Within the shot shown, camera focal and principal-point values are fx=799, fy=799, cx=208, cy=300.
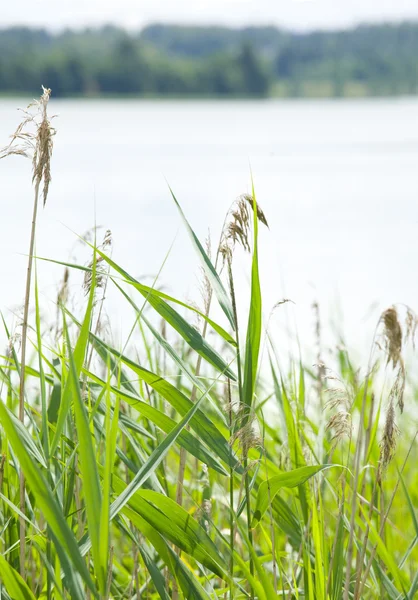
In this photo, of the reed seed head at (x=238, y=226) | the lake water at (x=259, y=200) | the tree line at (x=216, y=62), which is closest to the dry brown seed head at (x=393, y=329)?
the reed seed head at (x=238, y=226)

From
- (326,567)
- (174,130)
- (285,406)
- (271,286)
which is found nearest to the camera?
(326,567)

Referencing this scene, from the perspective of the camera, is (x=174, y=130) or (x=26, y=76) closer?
(x=174, y=130)

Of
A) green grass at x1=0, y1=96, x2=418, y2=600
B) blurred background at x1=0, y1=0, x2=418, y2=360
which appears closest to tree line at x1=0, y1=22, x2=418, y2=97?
blurred background at x1=0, y1=0, x2=418, y2=360

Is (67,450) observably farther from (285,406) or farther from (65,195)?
(65,195)

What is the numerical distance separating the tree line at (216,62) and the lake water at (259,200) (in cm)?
132

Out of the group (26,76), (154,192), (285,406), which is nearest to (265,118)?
(26,76)

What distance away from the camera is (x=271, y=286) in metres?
5.40

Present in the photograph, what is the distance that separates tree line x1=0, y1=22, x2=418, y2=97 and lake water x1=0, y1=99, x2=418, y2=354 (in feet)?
4.32

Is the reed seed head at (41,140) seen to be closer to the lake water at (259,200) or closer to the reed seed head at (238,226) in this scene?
the lake water at (259,200)

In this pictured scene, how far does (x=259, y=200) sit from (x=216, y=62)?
21604 mm

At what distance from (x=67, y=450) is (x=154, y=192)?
8.85 m

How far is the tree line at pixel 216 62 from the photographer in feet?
69.4

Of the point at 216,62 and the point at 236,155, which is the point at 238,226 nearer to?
the point at 236,155

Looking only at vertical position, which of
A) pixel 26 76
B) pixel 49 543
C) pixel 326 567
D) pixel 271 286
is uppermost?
pixel 26 76
